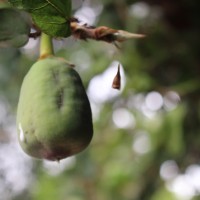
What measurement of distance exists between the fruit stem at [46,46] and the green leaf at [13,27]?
4 centimetres

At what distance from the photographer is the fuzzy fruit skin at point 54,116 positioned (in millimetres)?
510

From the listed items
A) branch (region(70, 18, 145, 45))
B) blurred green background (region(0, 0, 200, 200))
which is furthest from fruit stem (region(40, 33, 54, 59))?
blurred green background (region(0, 0, 200, 200))

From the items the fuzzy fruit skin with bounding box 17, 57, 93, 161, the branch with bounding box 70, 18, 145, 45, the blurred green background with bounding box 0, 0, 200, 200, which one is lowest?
the blurred green background with bounding box 0, 0, 200, 200

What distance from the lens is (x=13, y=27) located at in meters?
0.54

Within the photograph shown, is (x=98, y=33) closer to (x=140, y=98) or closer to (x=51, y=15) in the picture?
(x=51, y=15)

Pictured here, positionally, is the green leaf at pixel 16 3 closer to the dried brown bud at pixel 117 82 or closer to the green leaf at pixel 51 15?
the green leaf at pixel 51 15

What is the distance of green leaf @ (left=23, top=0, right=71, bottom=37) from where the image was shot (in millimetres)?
547

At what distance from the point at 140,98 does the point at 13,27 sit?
3.79ft

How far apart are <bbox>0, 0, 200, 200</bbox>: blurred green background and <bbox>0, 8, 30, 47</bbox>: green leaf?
2.42 feet

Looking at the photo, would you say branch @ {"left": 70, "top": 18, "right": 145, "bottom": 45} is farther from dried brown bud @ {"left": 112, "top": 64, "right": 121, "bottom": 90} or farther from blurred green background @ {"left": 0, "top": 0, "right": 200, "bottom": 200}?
blurred green background @ {"left": 0, "top": 0, "right": 200, "bottom": 200}

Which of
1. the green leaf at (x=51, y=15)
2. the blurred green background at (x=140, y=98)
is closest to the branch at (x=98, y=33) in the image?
the green leaf at (x=51, y=15)

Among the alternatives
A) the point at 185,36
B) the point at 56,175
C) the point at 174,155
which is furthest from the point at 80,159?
→ the point at 185,36

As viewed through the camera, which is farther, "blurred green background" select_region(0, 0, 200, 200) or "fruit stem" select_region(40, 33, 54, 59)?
"blurred green background" select_region(0, 0, 200, 200)

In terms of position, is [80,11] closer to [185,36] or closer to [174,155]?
[185,36]
